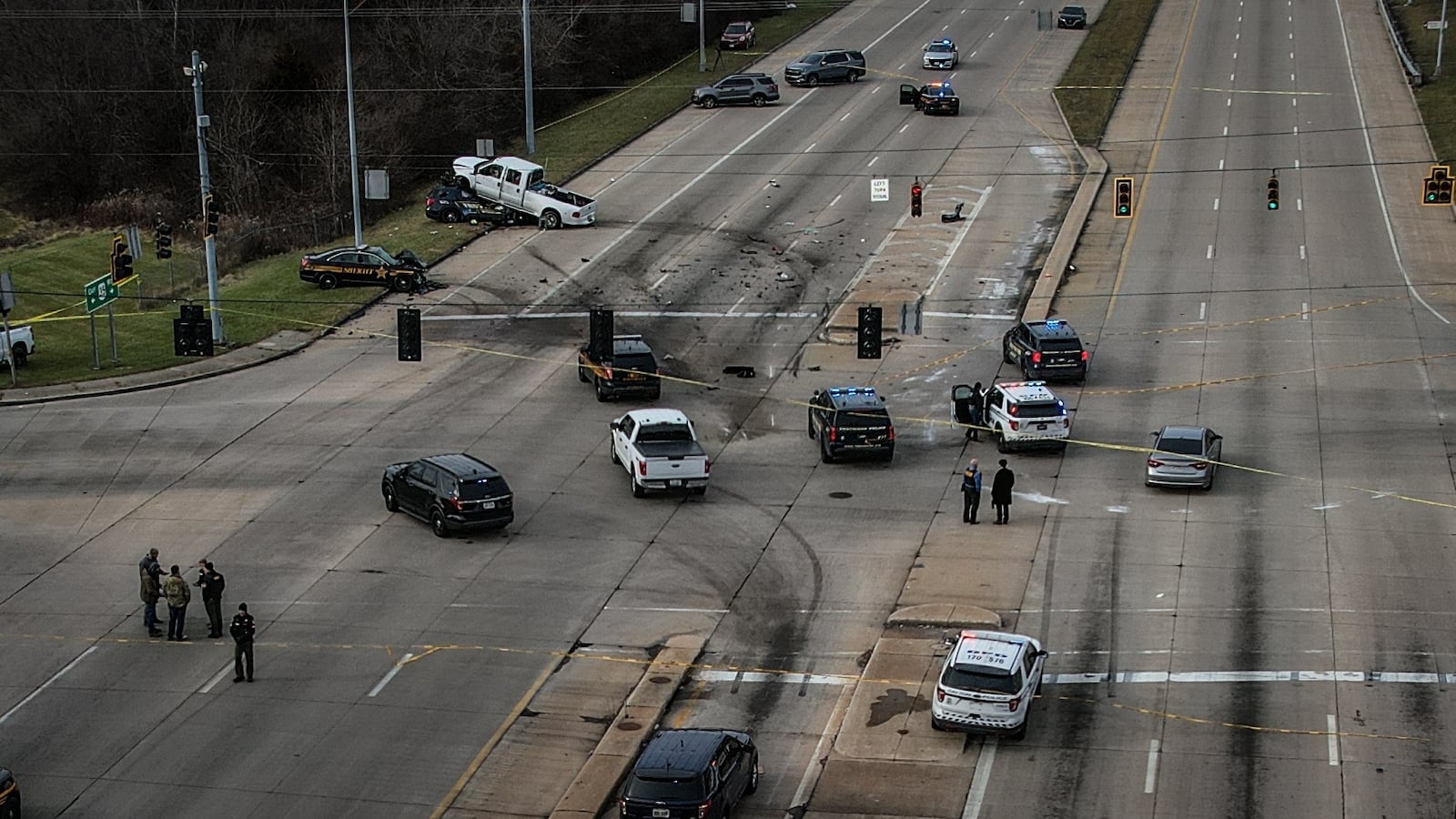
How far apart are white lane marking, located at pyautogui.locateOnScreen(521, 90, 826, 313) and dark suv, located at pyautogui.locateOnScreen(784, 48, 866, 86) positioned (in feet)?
4.04

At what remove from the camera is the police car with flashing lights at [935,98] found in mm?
86812

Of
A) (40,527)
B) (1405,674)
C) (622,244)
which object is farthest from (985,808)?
(622,244)

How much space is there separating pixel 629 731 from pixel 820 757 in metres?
3.43

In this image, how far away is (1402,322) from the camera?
194 feet

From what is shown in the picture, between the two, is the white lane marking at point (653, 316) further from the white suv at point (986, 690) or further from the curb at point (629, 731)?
the white suv at point (986, 690)

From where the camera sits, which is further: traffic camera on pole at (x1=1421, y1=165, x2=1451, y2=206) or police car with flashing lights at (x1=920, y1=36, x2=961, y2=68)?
police car with flashing lights at (x1=920, y1=36, x2=961, y2=68)

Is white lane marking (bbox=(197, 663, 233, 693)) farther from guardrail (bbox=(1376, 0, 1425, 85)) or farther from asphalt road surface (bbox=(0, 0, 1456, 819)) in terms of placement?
guardrail (bbox=(1376, 0, 1425, 85))

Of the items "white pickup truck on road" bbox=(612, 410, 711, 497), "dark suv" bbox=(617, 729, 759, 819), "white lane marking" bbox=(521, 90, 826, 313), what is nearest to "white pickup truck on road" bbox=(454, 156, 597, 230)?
"white lane marking" bbox=(521, 90, 826, 313)

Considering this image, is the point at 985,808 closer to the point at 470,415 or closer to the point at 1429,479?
the point at 1429,479

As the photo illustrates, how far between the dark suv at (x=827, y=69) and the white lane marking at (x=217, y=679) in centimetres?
6666

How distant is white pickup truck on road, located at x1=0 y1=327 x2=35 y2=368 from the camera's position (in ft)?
184

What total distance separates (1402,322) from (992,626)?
29.8 meters

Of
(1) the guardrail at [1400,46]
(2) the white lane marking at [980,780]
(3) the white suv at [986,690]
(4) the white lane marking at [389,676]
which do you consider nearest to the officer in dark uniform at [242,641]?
(4) the white lane marking at [389,676]

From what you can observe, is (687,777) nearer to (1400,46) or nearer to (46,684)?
(46,684)
